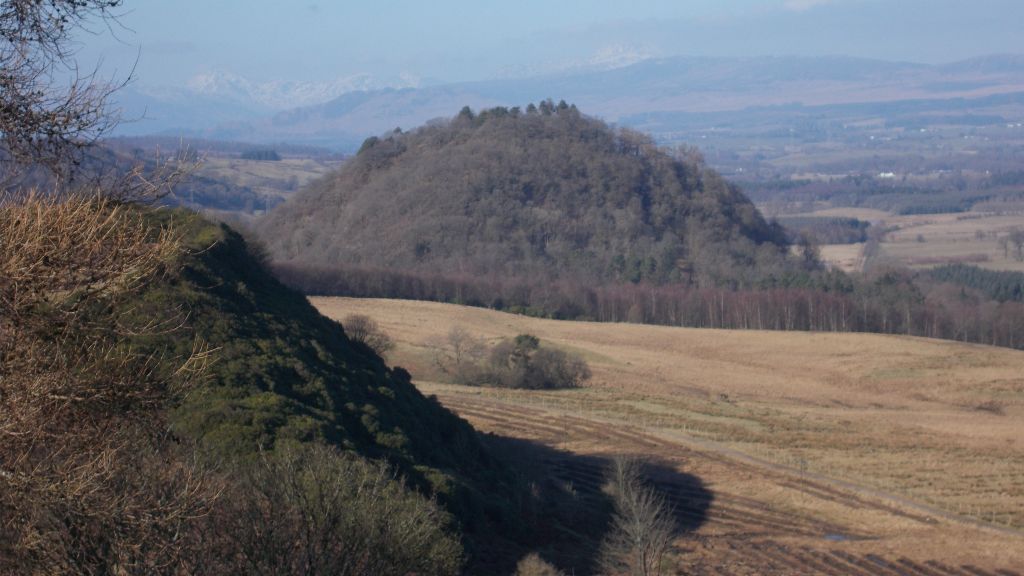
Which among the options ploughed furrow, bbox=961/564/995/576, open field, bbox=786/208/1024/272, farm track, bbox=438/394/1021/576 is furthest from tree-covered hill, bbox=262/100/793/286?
ploughed furrow, bbox=961/564/995/576

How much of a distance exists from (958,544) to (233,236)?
18152 mm

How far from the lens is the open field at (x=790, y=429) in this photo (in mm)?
21922

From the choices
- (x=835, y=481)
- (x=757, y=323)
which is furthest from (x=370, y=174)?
(x=835, y=481)

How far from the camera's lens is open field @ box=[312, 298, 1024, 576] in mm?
21922

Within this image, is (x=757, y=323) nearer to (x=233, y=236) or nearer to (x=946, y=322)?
(x=946, y=322)

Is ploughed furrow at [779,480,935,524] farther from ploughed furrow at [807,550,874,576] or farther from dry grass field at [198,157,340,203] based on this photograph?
dry grass field at [198,157,340,203]

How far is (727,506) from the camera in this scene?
24594 mm

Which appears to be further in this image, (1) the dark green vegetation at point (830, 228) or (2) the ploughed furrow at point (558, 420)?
(1) the dark green vegetation at point (830, 228)

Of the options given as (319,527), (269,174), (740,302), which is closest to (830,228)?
(740,302)

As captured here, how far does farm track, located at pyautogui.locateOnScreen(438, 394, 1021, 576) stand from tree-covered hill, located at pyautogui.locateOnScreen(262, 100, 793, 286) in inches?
1676

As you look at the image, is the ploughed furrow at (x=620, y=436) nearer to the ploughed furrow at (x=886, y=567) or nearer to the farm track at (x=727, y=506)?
the farm track at (x=727, y=506)

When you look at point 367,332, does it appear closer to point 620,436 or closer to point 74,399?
point 620,436

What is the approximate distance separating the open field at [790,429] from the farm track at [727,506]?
0.06 m

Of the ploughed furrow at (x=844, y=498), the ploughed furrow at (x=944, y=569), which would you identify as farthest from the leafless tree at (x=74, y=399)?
the ploughed furrow at (x=844, y=498)
